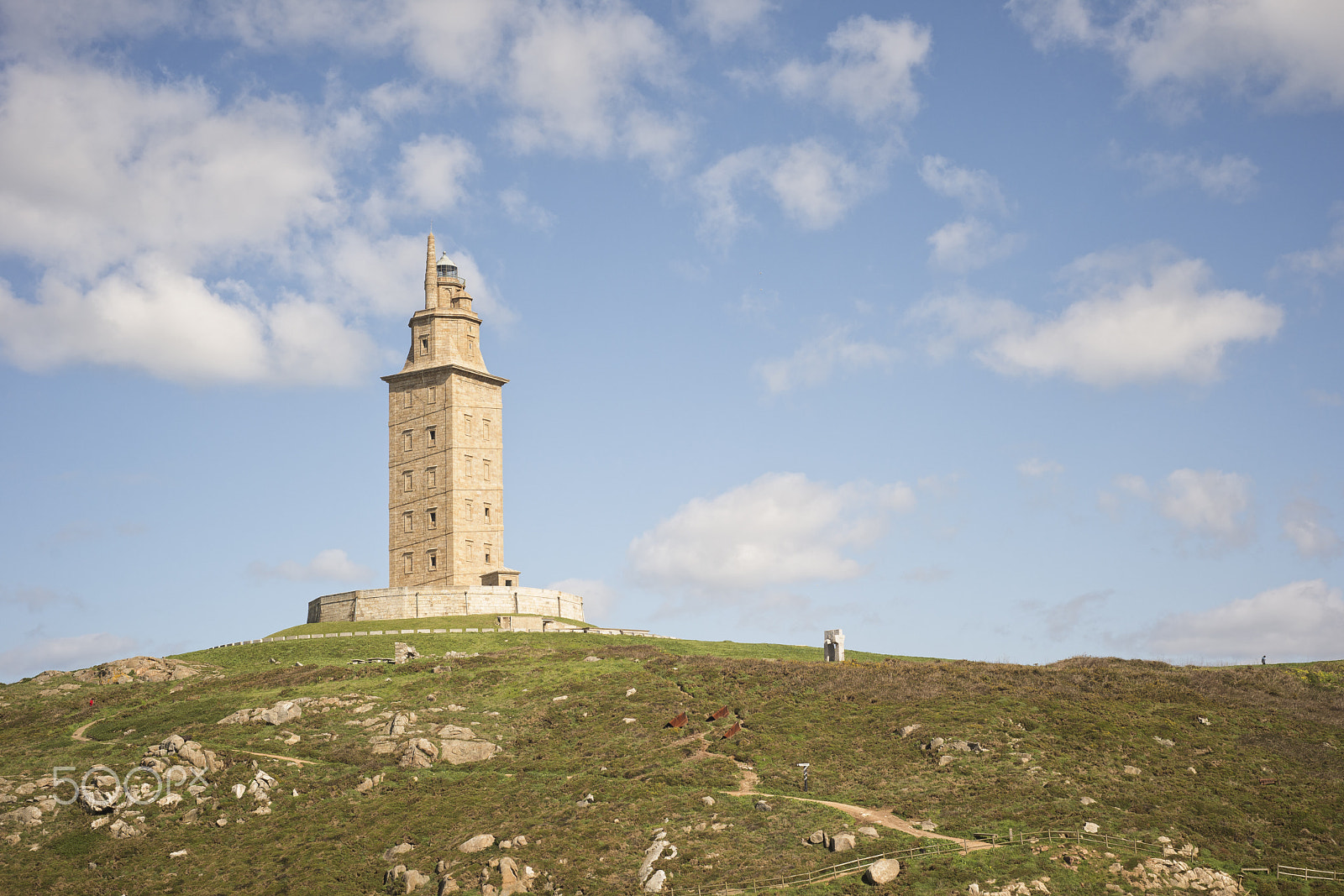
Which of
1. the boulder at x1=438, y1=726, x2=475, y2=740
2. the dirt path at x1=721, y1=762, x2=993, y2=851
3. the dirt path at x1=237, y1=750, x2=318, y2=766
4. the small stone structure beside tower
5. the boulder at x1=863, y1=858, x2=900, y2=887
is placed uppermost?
the small stone structure beside tower

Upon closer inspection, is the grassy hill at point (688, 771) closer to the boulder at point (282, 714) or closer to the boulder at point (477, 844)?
the boulder at point (477, 844)

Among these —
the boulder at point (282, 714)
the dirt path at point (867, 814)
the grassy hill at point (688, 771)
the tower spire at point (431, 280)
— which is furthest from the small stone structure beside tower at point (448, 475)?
the dirt path at point (867, 814)

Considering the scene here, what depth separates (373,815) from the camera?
147 ft

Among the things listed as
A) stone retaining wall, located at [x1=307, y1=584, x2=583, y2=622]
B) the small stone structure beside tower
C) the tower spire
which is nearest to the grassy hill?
stone retaining wall, located at [x1=307, y1=584, x2=583, y2=622]

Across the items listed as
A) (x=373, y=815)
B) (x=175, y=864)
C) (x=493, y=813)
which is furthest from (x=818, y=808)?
(x=175, y=864)

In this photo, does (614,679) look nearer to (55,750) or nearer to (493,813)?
(493,813)

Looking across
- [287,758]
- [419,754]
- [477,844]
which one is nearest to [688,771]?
[477,844]

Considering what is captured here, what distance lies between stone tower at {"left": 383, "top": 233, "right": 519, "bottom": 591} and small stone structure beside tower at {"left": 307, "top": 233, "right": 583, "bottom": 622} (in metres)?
0.09

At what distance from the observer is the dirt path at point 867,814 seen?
39469 millimetres

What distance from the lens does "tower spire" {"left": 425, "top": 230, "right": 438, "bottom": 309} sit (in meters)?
95.8

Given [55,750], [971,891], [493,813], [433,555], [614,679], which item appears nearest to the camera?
[971,891]

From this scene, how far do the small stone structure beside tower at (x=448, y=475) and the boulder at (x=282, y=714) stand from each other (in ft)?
96.2

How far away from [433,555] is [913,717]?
163 feet

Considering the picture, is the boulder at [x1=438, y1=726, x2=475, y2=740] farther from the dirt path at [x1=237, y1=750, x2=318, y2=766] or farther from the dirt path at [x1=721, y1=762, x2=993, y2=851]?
the dirt path at [x1=721, y1=762, x2=993, y2=851]
